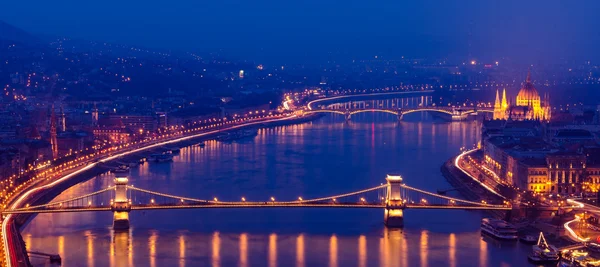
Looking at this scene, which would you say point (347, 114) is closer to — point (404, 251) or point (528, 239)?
point (528, 239)

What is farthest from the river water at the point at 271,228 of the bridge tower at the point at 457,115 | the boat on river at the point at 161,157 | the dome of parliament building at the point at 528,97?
the bridge tower at the point at 457,115

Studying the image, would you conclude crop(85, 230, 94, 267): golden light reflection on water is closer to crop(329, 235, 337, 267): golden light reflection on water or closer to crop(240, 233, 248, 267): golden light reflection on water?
crop(240, 233, 248, 267): golden light reflection on water

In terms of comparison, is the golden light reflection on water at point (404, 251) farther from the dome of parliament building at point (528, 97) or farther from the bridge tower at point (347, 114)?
the bridge tower at point (347, 114)

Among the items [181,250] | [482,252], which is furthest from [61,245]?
[482,252]

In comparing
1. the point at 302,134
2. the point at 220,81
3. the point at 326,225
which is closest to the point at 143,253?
the point at 326,225

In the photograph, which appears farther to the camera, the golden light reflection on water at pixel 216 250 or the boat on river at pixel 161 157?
the boat on river at pixel 161 157

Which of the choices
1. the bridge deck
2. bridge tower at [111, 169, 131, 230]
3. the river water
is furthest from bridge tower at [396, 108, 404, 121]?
bridge tower at [111, 169, 131, 230]
